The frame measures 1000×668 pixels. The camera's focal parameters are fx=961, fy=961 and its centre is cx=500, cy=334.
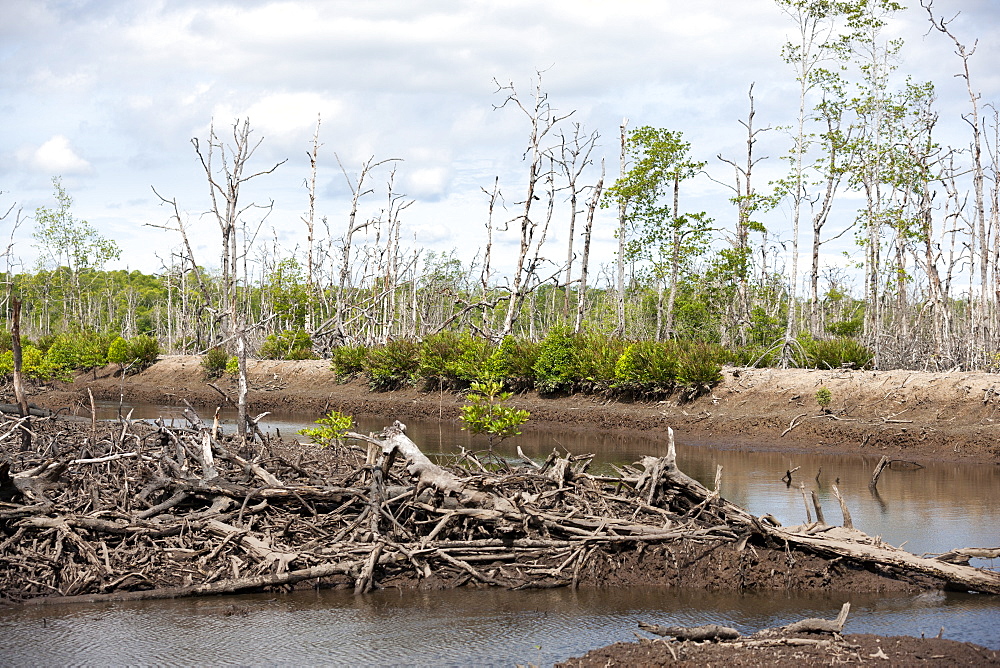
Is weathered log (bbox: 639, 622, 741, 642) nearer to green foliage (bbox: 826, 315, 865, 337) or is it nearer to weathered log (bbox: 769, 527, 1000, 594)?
weathered log (bbox: 769, 527, 1000, 594)

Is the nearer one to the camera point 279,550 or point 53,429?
point 279,550

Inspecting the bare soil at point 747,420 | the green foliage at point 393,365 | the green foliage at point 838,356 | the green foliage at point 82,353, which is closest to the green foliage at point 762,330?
the green foliage at point 838,356

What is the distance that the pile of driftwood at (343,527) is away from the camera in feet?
26.4

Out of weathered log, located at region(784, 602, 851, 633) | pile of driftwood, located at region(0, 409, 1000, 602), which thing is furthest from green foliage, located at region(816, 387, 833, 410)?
weathered log, located at region(784, 602, 851, 633)

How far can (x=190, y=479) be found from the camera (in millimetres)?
9039

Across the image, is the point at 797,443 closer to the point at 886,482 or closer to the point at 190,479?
the point at 886,482

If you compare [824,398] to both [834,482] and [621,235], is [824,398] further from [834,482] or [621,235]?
[621,235]

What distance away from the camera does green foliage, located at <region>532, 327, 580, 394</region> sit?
2491 centimetres

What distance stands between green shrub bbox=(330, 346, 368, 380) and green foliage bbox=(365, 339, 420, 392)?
0.68 m

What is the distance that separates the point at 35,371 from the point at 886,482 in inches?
1023

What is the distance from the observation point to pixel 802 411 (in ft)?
66.9

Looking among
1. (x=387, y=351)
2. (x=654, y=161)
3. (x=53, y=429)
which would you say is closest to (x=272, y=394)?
(x=387, y=351)

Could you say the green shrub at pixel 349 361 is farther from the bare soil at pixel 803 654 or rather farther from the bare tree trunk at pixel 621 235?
the bare soil at pixel 803 654

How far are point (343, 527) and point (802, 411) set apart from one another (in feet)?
45.5
